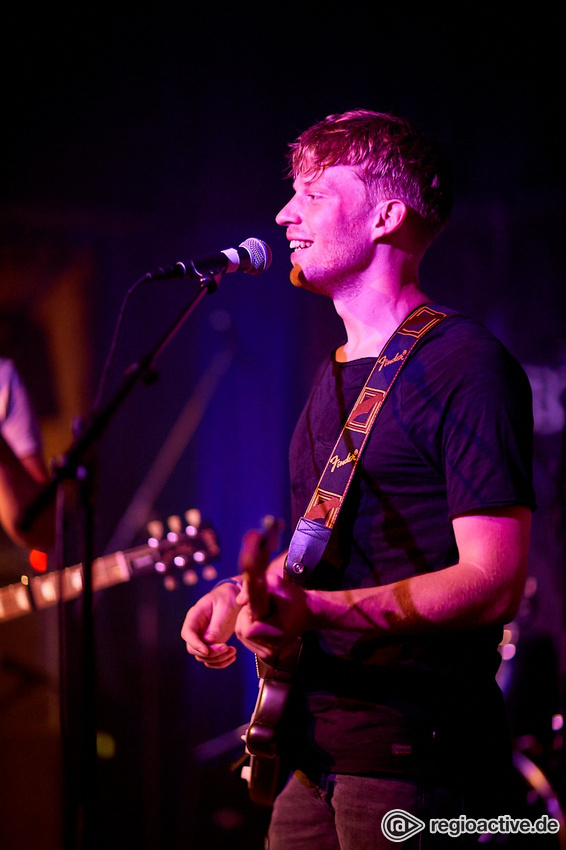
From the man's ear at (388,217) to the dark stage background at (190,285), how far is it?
201cm

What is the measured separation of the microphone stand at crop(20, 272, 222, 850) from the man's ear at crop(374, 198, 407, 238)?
31.0 inches

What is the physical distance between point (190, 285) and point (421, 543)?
3213 mm

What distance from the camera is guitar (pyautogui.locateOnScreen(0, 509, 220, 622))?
308cm

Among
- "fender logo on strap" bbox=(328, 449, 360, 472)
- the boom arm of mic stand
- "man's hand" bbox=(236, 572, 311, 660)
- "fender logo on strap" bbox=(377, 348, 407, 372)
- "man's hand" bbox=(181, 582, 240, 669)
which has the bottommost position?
"man's hand" bbox=(181, 582, 240, 669)

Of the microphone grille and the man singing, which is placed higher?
the microphone grille

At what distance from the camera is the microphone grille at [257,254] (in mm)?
1915

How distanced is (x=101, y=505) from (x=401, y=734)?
321 cm

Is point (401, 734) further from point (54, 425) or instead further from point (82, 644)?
point (54, 425)

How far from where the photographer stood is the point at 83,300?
4.55 metres

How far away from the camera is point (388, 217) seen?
7.19ft

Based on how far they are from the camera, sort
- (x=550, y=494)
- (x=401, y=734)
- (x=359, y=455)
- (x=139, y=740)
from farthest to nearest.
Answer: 1. (x=139, y=740)
2. (x=550, y=494)
3. (x=359, y=455)
4. (x=401, y=734)

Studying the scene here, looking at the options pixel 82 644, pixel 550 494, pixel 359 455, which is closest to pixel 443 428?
pixel 359 455

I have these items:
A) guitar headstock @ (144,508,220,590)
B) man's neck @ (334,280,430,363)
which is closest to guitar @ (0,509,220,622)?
guitar headstock @ (144,508,220,590)

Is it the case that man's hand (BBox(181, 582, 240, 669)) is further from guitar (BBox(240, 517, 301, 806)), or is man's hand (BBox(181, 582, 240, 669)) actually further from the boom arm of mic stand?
the boom arm of mic stand
